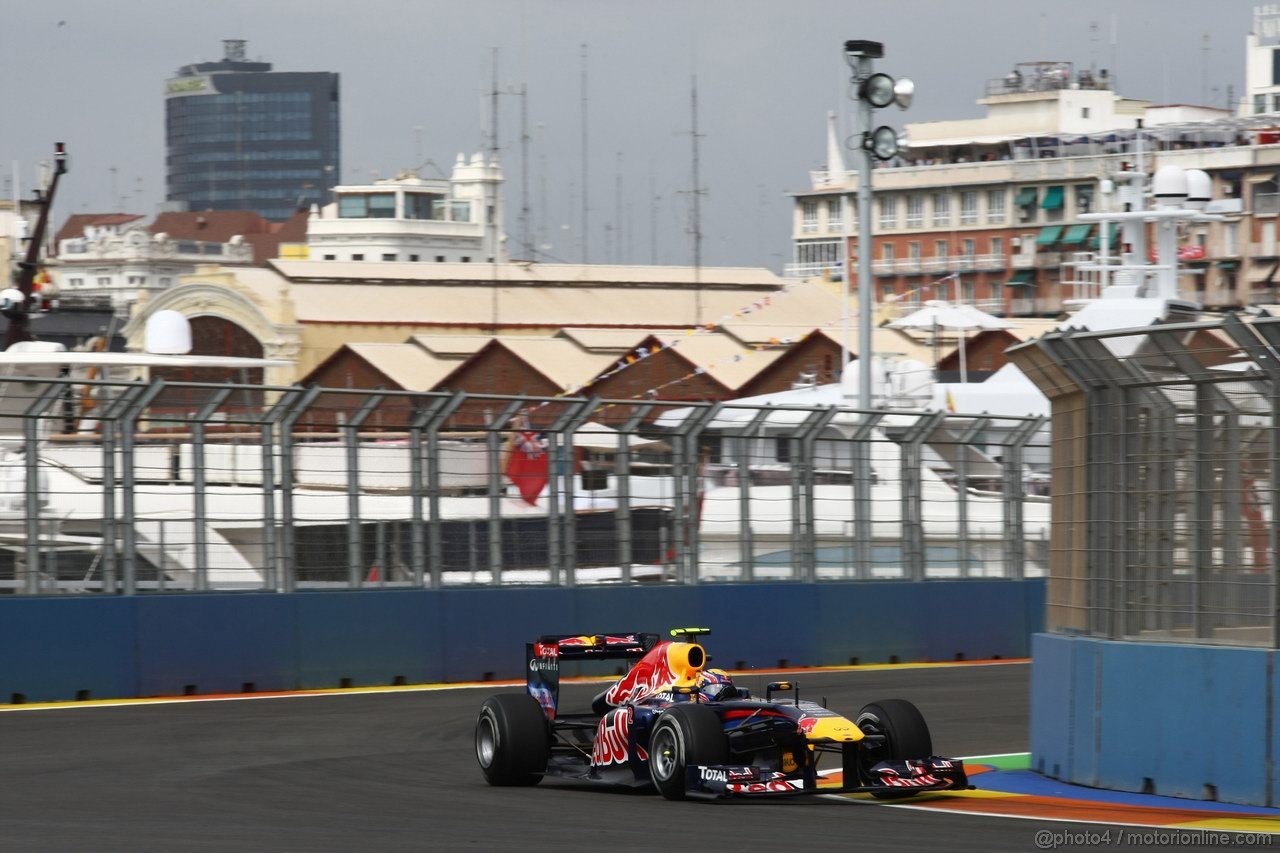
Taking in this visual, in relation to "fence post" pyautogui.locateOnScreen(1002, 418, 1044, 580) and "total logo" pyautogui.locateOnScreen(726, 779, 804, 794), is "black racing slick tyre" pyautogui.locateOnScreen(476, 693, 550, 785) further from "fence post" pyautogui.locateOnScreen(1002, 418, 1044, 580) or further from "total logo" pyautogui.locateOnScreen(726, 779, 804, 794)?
"fence post" pyautogui.locateOnScreen(1002, 418, 1044, 580)

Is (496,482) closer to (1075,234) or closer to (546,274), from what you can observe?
(546,274)

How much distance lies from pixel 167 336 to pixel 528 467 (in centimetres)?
1816

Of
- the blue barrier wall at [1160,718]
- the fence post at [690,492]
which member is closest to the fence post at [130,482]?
the fence post at [690,492]

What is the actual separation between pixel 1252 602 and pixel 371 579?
912 centimetres

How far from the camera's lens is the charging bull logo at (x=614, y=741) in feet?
35.1

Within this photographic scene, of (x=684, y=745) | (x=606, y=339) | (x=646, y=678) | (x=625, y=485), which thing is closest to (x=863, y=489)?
(x=625, y=485)

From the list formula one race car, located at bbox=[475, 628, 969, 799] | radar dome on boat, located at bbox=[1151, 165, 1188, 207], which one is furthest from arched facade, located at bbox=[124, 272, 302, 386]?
formula one race car, located at bbox=[475, 628, 969, 799]

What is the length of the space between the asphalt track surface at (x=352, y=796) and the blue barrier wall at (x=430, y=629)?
66 cm

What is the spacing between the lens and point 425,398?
56.4 ft

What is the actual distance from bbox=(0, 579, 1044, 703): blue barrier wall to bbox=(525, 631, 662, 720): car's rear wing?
5435 millimetres

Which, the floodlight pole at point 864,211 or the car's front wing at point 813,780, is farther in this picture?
the floodlight pole at point 864,211

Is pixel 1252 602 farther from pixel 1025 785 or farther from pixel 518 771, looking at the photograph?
pixel 518 771

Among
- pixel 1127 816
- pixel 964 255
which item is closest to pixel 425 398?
pixel 1127 816

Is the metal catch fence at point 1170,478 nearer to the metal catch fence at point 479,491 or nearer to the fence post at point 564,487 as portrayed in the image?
the metal catch fence at point 479,491
